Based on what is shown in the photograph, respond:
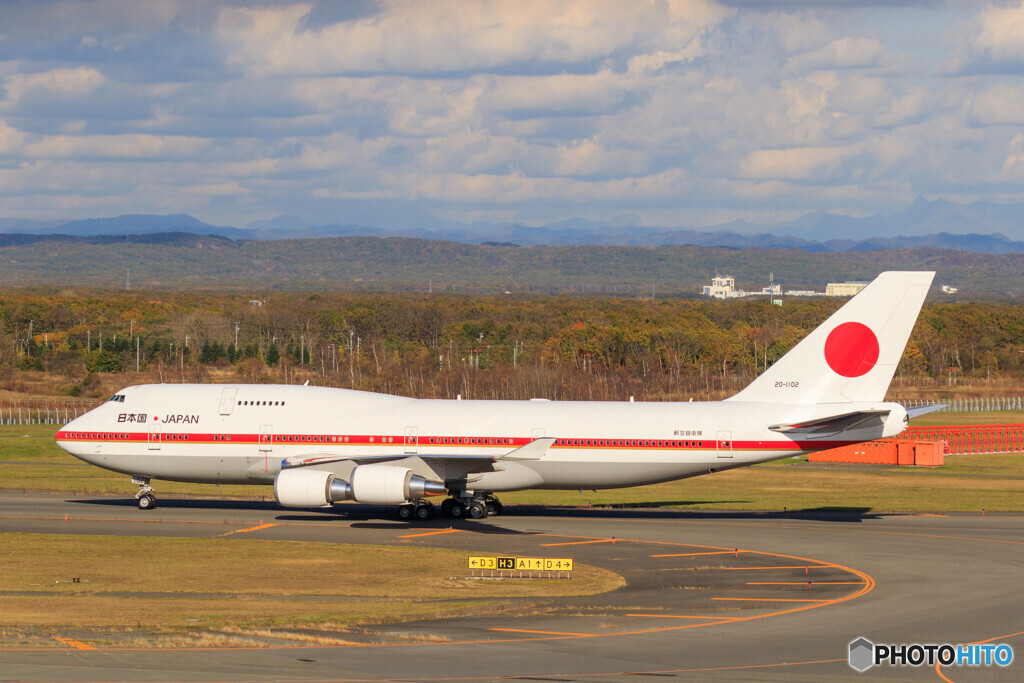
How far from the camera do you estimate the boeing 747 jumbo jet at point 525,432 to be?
4288cm

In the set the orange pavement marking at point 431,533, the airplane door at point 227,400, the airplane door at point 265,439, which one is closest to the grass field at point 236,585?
the orange pavement marking at point 431,533

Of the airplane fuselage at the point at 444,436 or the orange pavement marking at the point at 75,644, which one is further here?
the airplane fuselage at the point at 444,436

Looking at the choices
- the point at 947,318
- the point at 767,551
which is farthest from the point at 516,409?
the point at 947,318

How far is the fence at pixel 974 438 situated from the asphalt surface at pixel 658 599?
110 feet

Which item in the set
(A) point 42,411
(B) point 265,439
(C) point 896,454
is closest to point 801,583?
(B) point 265,439

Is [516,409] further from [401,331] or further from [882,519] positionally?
[401,331]

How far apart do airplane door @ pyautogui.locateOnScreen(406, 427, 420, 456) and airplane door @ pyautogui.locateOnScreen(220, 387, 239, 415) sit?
24.9ft

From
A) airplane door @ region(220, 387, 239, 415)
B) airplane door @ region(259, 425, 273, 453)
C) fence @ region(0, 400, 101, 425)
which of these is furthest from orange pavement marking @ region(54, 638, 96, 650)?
fence @ region(0, 400, 101, 425)

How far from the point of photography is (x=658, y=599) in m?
30.2

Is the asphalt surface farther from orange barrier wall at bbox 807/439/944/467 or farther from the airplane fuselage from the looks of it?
orange barrier wall at bbox 807/439/944/467

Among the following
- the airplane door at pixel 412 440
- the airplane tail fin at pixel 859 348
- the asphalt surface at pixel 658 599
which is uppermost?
the airplane tail fin at pixel 859 348

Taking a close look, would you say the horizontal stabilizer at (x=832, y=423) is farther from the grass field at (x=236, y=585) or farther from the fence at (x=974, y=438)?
the fence at (x=974, y=438)

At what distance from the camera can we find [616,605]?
29328 mm

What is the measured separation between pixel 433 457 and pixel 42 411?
6758cm
